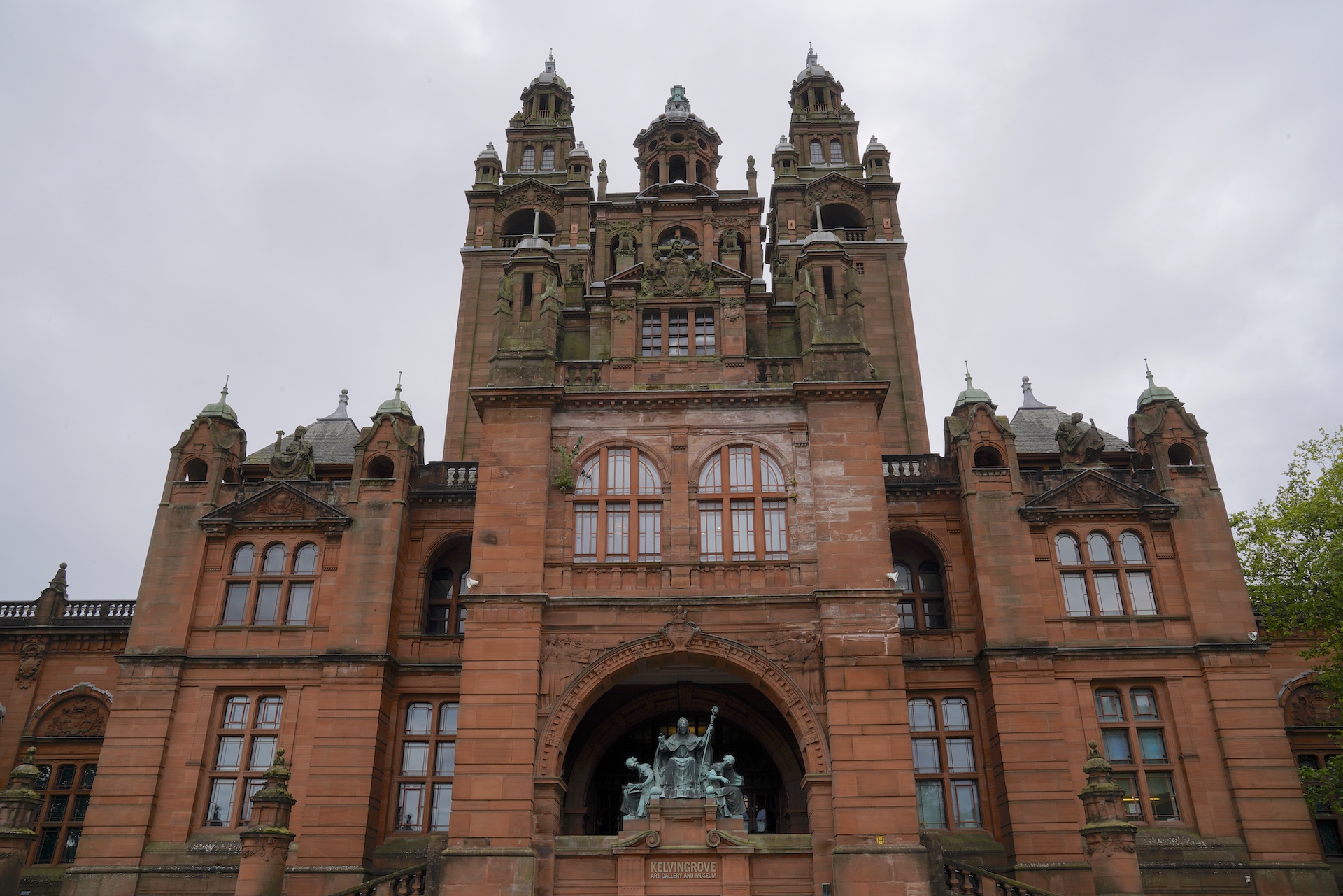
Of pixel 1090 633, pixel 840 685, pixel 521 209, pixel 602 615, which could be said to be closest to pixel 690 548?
pixel 602 615

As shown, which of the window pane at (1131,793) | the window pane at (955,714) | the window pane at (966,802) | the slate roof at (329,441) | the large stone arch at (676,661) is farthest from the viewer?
the slate roof at (329,441)

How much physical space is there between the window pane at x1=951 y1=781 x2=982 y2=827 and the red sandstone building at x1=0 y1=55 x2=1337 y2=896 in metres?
0.09

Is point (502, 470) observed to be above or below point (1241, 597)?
above

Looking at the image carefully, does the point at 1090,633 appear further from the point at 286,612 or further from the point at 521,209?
the point at 521,209

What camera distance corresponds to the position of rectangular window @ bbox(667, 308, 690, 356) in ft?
98.0

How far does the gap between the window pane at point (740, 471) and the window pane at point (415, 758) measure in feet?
39.1

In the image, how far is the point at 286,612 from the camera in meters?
30.5

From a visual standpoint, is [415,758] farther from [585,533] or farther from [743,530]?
[743,530]

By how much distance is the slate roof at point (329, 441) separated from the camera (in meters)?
36.1

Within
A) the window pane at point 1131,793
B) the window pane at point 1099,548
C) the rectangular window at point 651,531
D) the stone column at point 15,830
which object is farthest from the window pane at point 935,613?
the stone column at point 15,830

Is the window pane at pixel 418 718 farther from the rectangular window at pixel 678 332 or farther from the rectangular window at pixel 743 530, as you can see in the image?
the rectangular window at pixel 678 332

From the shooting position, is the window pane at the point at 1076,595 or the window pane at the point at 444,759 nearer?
the window pane at the point at 444,759

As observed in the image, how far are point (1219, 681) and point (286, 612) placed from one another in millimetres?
27356

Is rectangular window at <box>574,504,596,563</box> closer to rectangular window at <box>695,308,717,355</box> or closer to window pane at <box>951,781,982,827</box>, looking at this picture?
rectangular window at <box>695,308,717,355</box>
